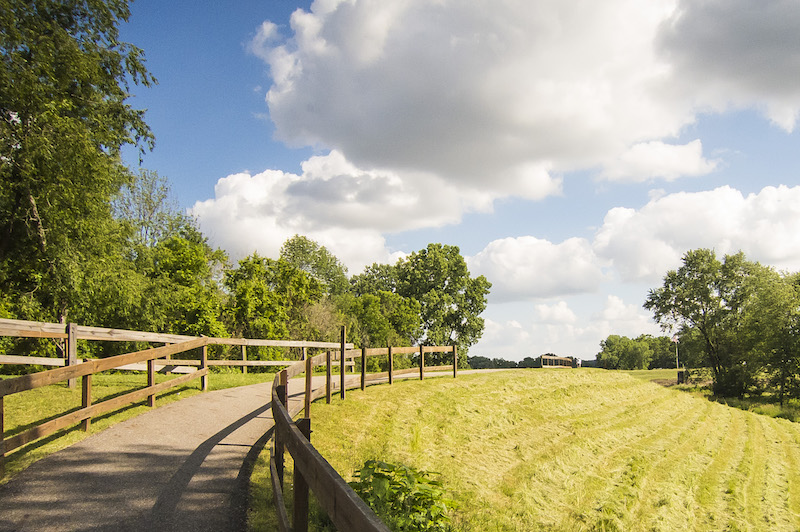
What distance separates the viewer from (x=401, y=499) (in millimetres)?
7086

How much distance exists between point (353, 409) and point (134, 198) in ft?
116

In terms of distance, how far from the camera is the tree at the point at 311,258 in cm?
6638

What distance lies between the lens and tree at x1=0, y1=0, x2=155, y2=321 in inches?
631

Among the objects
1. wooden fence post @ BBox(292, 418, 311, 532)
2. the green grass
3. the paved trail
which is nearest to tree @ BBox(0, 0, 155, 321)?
the green grass

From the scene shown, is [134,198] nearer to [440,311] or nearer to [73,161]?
[73,161]

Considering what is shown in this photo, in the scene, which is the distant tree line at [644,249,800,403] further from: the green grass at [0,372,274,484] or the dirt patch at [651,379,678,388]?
the green grass at [0,372,274,484]

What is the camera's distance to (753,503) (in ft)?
47.8

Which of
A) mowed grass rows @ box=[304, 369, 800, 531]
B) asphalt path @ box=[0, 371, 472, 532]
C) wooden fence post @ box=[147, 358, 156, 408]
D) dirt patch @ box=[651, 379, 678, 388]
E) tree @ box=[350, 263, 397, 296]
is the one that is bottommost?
dirt patch @ box=[651, 379, 678, 388]

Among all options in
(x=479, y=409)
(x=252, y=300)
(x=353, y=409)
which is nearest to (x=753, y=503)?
(x=479, y=409)

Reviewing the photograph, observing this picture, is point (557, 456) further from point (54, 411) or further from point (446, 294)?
point (446, 294)

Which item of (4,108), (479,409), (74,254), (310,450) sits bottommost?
(479,409)

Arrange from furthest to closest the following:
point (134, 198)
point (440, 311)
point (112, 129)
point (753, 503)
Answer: point (440, 311) → point (134, 198) → point (112, 129) → point (753, 503)

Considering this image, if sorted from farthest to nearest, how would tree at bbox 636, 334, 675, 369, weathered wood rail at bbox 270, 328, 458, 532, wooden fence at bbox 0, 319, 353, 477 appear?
tree at bbox 636, 334, 675, 369 → wooden fence at bbox 0, 319, 353, 477 → weathered wood rail at bbox 270, 328, 458, 532

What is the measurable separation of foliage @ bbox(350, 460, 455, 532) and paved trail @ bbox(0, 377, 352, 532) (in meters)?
1.58
